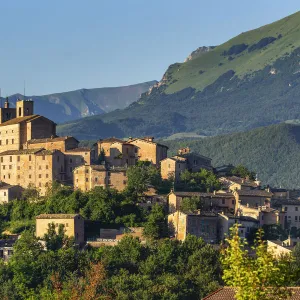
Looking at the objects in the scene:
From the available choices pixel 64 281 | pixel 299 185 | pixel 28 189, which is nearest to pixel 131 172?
pixel 28 189

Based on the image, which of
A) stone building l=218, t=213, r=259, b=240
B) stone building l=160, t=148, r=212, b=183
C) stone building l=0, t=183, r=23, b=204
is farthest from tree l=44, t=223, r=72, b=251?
stone building l=160, t=148, r=212, b=183

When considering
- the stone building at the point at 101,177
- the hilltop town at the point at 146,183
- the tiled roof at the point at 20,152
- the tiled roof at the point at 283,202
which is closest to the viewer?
the hilltop town at the point at 146,183

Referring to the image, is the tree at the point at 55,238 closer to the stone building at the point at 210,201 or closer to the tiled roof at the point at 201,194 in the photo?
the stone building at the point at 210,201

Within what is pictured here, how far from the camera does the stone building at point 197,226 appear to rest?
250 ft

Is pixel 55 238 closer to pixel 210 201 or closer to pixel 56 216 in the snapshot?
pixel 56 216

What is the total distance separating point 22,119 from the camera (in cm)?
9256

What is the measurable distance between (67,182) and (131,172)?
21.6ft

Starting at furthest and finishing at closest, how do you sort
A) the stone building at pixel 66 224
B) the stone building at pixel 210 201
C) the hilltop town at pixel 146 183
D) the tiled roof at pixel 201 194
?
1. the tiled roof at pixel 201 194
2. the stone building at pixel 210 201
3. the hilltop town at pixel 146 183
4. the stone building at pixel 66 224

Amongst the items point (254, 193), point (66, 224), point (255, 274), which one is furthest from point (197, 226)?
point (255, 274)

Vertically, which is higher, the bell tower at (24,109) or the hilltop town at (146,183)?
the bell tower at (24,109)

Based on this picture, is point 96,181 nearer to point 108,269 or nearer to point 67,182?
point 67,182

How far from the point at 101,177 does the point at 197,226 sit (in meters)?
10.7

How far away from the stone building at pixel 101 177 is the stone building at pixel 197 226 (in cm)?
828

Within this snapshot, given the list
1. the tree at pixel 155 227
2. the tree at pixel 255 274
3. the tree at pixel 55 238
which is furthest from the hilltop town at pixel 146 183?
the tree at pixel 255 274
